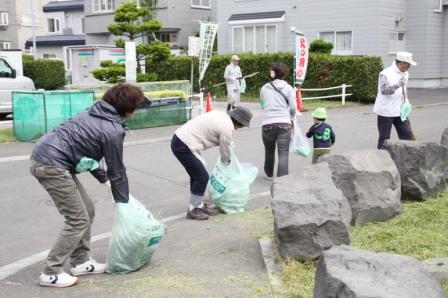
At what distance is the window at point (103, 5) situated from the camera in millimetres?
35875

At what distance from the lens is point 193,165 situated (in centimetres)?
599

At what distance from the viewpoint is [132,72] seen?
1573 cm

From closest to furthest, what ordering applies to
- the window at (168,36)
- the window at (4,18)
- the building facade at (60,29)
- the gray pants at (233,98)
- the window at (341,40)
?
1. the gray pants at (233,98)
2. the window at (341,40)
3. the window at (168,36)
4. the building facade at (60,29)
5. the window at (4,18)

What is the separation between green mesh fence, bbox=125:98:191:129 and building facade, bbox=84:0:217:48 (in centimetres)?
2061

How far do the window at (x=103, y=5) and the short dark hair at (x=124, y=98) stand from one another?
33.2m

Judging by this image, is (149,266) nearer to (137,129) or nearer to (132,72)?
(137,129)

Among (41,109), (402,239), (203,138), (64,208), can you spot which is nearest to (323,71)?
(41,109)

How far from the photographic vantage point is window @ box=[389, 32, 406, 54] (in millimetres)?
24500

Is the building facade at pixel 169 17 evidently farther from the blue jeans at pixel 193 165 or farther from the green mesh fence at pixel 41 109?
the blue jeans at pixel 193 165

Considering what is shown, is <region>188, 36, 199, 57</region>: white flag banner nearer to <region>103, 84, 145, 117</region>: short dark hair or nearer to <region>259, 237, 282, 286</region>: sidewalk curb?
<region>259, 237, 282, 286</region>: sidewalk curb

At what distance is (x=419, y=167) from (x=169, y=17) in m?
29.0

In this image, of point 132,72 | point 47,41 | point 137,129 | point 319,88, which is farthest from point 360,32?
point 47,41

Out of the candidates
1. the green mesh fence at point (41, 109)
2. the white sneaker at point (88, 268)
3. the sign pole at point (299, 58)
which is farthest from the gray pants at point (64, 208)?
the sign pole at point (299, 58)

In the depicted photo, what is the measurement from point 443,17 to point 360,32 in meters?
5.28
